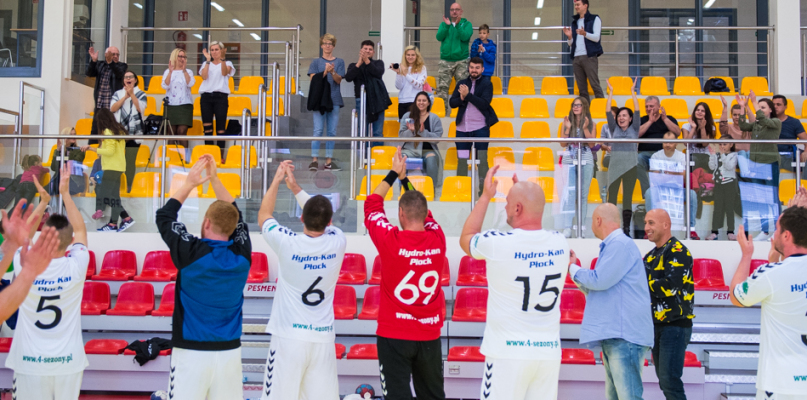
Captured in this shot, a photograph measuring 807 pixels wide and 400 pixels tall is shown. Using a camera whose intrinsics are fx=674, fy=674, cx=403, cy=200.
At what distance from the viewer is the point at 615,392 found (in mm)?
4707

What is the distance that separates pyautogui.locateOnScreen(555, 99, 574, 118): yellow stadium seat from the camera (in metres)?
11.2

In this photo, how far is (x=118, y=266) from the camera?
24.5 ft

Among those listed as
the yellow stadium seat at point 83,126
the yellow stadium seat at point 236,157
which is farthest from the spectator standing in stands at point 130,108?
the yellow stadium seat at point 236,157

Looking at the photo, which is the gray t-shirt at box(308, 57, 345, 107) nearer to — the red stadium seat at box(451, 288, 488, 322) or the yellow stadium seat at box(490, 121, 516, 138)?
the yellow stadium seat at box(490, 121, 516, 138)

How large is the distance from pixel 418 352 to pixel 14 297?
7.63 ft

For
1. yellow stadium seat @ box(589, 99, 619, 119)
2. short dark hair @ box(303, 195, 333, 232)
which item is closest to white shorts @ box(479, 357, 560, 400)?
short dark hair @ box(303, 195, 333, 232)

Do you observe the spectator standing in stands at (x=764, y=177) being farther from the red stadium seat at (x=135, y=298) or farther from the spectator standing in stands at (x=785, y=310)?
the red stadium seat at (x=135, y=298)

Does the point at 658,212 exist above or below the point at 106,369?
above

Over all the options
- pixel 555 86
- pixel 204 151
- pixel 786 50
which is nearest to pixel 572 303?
pixel 204 151

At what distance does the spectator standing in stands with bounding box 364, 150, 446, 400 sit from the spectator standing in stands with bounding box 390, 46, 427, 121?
585 cm

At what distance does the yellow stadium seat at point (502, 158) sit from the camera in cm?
710

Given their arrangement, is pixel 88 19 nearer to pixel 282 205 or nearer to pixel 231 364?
pixel 282 205

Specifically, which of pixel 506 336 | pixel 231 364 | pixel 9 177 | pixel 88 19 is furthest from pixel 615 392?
pixel 88 19

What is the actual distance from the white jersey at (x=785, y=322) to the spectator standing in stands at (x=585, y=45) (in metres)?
7.35
